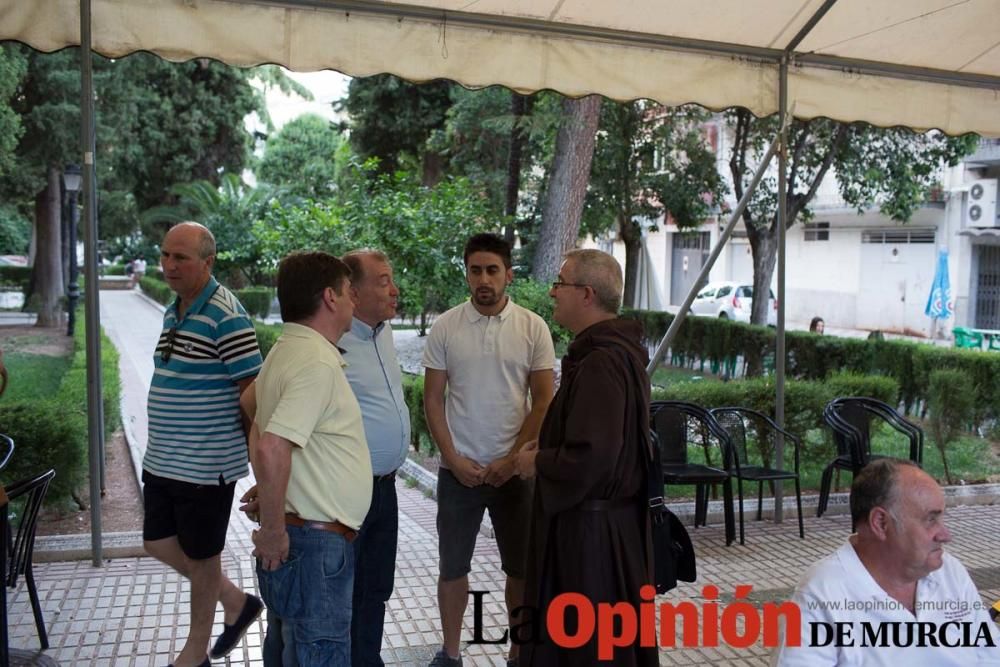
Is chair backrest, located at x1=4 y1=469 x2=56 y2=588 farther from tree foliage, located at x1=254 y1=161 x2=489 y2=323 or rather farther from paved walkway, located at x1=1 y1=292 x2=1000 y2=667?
tree foliage, located at x1=254 y1=161 x2=489 y2=323

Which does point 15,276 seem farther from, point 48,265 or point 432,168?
point 432,168

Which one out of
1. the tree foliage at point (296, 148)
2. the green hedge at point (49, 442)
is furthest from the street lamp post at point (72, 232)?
the tree foliage at point (296, 148)

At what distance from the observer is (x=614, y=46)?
536 cm

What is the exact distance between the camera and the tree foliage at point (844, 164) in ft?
54.6

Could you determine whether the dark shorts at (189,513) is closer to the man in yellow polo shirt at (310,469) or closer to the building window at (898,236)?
the man in yellow polo shirt at (310,469)

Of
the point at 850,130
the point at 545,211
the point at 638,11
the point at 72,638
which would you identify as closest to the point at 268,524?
the point at 72,638

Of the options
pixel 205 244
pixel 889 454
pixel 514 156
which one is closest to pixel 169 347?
pixel 205 244

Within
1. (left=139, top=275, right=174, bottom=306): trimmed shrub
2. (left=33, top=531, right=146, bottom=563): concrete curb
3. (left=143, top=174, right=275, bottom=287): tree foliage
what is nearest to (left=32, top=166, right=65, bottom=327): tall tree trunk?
(left=143, top=174, right=275, bottom=287): tree foliage

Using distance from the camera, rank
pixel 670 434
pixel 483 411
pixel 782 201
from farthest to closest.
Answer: pixel 670 434
pixel 782 201
pixel 483 411

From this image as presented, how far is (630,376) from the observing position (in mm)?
3014

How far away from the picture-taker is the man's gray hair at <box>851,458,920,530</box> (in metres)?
2.32

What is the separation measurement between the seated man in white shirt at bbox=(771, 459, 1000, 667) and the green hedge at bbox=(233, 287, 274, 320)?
28.4 m

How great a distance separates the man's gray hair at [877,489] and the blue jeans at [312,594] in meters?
1.50

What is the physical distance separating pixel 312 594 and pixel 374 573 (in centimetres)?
85
